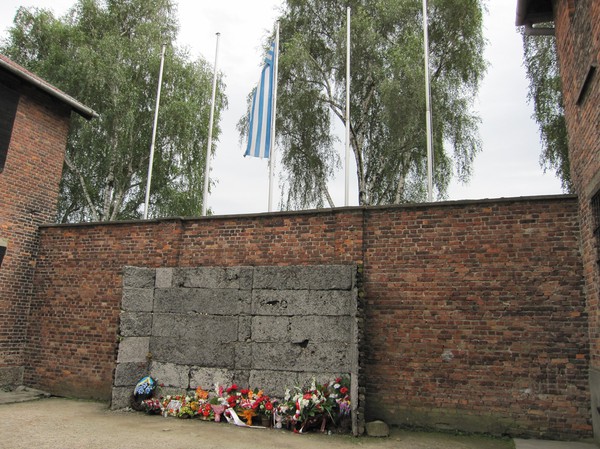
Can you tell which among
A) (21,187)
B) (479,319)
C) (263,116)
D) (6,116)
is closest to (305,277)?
(479,319)

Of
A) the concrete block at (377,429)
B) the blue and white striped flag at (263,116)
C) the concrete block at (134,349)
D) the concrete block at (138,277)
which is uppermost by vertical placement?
the blue and white striped flag at (263,116)

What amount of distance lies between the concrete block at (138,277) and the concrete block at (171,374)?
1.42m

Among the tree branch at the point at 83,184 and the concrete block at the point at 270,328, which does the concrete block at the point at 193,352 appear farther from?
the tree branch at the point at 83,184

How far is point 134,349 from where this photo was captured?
313 inches

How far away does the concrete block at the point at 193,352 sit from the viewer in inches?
298

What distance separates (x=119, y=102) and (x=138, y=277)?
11174 millimetres

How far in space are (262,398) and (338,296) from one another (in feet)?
6.56

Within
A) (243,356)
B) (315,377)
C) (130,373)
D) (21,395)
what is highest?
(243,356)

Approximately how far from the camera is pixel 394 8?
16.7 metres

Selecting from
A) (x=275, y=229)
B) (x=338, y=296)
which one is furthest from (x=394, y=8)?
(x=338, y=296)

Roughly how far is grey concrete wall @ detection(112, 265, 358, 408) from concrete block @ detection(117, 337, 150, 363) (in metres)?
0.02

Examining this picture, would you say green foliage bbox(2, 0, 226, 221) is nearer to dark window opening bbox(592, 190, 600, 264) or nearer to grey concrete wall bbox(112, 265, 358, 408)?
grey concrete wall bbox(112, 265, 358, 408)

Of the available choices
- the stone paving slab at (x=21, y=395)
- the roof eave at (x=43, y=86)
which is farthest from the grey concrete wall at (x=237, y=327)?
the roof eave at (x=43, y=86)

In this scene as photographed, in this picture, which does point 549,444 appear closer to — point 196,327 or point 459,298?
point 459,298
